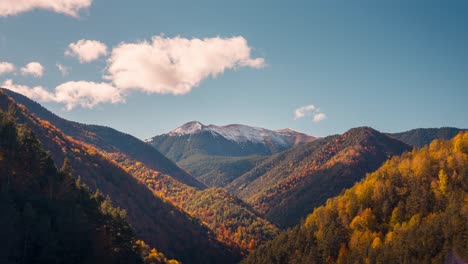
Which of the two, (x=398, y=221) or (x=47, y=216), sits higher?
(x=47, y=216)

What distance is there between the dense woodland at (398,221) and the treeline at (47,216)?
76.8m

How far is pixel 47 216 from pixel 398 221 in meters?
126

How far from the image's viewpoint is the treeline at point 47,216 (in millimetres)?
58497

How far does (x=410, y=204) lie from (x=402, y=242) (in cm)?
3227

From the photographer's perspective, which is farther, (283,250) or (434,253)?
(283,250)

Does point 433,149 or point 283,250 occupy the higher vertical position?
point 433,149

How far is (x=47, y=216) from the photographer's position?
64.8 m

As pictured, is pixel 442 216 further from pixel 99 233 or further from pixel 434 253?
pixel 99 233

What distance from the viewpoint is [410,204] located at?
141750 mm

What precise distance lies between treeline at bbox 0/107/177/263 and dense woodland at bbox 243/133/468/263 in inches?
3022

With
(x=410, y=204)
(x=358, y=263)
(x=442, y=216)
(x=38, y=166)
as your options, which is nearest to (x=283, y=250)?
(x=358, y=263)

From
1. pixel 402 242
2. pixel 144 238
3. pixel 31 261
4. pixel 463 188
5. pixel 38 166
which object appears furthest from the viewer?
pixel 144 238

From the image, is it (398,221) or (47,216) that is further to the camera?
(398,221)

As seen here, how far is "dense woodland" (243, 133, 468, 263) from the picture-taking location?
10838 cm
